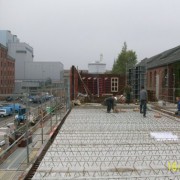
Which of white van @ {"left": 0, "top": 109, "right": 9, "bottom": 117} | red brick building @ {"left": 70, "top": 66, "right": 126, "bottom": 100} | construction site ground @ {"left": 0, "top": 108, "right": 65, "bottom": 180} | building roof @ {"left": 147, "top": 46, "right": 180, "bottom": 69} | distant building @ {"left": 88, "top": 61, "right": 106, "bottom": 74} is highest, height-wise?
building roof @ {"left": 147, "top": 46, "right": 180, "bottom": 69}

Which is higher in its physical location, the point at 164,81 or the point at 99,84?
the point at 164,81

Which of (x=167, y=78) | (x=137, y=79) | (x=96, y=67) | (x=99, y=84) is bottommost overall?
(x=99, y=84)

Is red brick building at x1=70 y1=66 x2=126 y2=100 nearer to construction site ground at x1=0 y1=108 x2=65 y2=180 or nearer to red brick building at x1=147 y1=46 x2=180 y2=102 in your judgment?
red brick building at x1=147 y1=46 x2=180 y2=102

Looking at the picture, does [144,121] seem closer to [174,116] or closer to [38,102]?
[174,116]

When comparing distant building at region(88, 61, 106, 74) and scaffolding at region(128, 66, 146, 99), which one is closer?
scaffolding at region(128, 66, 146, 99)

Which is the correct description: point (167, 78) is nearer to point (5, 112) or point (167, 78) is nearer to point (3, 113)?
point (5, 112)

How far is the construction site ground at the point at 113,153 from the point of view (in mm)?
5464

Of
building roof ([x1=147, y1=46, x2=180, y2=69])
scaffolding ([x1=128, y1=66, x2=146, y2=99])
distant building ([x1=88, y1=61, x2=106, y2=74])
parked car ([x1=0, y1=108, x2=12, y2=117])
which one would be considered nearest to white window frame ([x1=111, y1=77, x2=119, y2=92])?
scaffolding ([x1=128, y1=66, x2=146, y2=99])

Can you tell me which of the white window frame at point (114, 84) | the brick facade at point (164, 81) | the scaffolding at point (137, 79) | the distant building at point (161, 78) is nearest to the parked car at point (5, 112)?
the distant building at point (161, 78)

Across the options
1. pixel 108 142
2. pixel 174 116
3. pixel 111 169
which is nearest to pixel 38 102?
pixel 108 142

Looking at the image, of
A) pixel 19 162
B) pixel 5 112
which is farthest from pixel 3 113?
pixel 19 162

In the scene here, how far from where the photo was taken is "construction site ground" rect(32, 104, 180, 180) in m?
5.46

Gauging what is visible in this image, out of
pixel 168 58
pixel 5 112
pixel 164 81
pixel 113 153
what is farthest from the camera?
pixel 168 58

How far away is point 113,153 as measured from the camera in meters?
6.91
